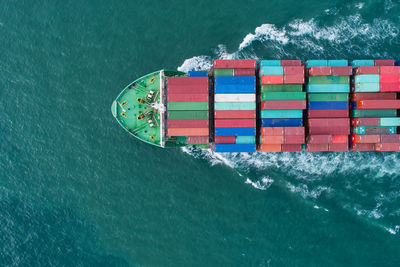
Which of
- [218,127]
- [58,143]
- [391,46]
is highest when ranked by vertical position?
[391,46]

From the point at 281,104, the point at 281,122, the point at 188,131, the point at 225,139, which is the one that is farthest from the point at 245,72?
the point at 188,131

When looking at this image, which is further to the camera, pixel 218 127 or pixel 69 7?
pixel 69 7

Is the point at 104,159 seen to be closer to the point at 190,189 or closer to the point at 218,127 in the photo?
the point at 190,189

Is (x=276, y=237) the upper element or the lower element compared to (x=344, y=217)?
lower

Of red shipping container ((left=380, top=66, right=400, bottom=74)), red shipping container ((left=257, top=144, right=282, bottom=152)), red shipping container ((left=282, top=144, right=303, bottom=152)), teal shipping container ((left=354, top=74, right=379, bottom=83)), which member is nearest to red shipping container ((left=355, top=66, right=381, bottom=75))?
red shipping container ((left=380, top=66, right=400, bottom=74))

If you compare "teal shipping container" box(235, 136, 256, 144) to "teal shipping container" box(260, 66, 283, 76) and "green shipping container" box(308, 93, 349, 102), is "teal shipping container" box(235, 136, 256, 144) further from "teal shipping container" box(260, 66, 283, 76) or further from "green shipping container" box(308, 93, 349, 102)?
"green shipping container" box(308, 93, 349, 102)

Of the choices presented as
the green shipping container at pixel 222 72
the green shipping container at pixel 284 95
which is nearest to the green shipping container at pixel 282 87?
the green shipping container at pixel 284 95

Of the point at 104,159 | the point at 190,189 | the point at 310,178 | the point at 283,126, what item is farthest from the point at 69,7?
the point at 310,178
